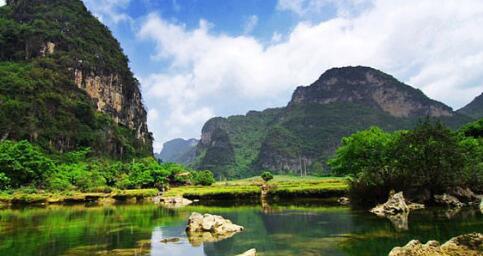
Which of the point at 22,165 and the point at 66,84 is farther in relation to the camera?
the point at 66,84

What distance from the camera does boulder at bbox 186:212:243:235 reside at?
24.4 m

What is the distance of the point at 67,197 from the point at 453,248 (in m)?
55.5

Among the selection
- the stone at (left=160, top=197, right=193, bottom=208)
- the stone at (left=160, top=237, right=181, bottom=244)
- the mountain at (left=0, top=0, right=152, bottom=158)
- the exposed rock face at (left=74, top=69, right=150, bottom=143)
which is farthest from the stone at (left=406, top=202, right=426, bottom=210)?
the exposed rock face at (left=74, top=69, right=150, bottom=143)

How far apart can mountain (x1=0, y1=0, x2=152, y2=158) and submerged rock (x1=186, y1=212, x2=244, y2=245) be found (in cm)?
7828

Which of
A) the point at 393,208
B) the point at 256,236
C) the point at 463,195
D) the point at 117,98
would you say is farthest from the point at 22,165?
the point at 117,98

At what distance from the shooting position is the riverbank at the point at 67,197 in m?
53.9

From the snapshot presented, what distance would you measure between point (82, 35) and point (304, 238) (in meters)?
136

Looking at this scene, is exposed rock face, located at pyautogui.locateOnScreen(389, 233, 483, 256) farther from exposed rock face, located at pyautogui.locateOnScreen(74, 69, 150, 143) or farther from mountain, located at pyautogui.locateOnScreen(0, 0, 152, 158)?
exposed rock face, located at pyautogui.locateOnScreen(74, 69, 150, 143)

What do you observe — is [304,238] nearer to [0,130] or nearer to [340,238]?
[340,238]

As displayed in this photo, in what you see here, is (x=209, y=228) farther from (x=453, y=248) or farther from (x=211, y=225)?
(x=453, y=248)

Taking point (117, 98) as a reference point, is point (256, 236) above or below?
below

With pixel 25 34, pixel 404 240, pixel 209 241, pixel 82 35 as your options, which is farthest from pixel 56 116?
pixel 404 240

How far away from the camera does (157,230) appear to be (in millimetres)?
26016

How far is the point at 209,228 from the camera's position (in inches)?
966
